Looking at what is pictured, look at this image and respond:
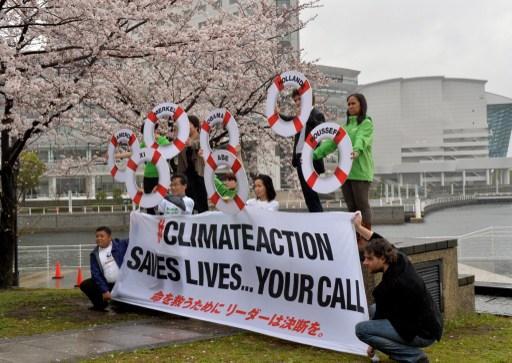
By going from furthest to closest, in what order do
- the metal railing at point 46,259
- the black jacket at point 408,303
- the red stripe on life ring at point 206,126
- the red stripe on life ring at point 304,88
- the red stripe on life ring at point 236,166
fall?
the metal railing at point 46,259
the red stripe on life ring at point 206,126
the red stripe on life ring at point 236,166
the red stripe on life ring at point 304,88
the black jacket at point 408,303

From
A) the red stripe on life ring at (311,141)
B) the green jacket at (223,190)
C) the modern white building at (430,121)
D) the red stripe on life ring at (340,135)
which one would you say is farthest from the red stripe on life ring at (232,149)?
the modern white building at (430,121)

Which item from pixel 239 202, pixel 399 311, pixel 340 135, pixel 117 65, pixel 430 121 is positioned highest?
pixel 430 121

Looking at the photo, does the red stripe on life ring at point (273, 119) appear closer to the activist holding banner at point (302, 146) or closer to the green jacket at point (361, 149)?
the activist holding banner at point (302, 146)

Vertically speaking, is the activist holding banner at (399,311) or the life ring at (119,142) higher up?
the life ring at (119,142)

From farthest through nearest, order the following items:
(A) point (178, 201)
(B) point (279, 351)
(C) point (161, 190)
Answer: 1. (A) point (178, 201)
2. (C) point (161, 190)
3. (B) point (279, 351)

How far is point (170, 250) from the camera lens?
798 centimetres

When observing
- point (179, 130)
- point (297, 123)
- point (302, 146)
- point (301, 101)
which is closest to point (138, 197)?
point (179, 130)

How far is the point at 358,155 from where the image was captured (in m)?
Result: 6.97

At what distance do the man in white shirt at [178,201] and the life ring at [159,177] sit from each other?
0.15 m

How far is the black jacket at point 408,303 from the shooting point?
16.9ft

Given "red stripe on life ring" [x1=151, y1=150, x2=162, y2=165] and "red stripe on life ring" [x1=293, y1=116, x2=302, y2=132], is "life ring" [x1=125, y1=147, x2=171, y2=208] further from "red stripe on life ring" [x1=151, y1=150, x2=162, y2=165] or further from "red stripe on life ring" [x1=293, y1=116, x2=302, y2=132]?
"red stripe on life ring" [x1=293, y1=116, x2=302, y2=132]

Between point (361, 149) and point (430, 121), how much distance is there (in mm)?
132798

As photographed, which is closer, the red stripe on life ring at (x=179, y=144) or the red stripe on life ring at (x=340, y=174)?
the red stripe on life ring at (x=340, y=174)

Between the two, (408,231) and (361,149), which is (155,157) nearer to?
(361,149)
